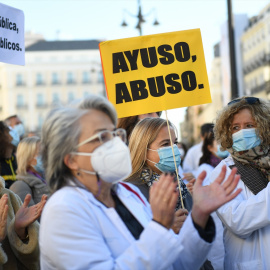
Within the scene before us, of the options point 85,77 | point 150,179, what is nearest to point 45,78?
point 85,77

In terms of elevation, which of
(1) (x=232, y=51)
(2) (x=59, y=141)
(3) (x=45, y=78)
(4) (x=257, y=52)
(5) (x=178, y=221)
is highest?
(3) (x=45, y=78)

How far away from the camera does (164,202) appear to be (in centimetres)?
254

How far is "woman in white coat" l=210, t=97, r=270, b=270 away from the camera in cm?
365

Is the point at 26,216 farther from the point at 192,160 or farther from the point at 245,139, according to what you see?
the point at 192,160

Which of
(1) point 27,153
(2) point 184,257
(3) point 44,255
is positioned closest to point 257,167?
(2) point 184,257

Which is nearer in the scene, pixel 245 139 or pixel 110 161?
pixel 110 161

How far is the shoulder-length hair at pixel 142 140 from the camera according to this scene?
4.18 metres

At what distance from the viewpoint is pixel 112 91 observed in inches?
175

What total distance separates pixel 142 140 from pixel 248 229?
106cm

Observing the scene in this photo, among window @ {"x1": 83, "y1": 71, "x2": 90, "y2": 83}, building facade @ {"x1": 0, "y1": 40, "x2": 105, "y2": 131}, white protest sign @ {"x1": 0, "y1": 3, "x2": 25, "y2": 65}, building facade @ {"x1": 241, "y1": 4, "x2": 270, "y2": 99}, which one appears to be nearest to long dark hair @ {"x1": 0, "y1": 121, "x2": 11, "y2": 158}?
white protest sign @ {"x1": 0, "y1": 3, "x2": 25, "y2": 65}

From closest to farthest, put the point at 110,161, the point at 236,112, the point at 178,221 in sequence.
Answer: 1. the point at 110,161
2. the point at 178,221
3. the point at 236,112

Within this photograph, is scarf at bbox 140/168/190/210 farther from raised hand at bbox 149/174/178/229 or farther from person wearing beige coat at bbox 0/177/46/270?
raised hand at bbox 149/174/178/229

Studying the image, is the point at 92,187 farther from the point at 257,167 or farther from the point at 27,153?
the point at 27,153

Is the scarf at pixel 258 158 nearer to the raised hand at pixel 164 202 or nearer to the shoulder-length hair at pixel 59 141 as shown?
→ the raised hand at pixel 164 202
